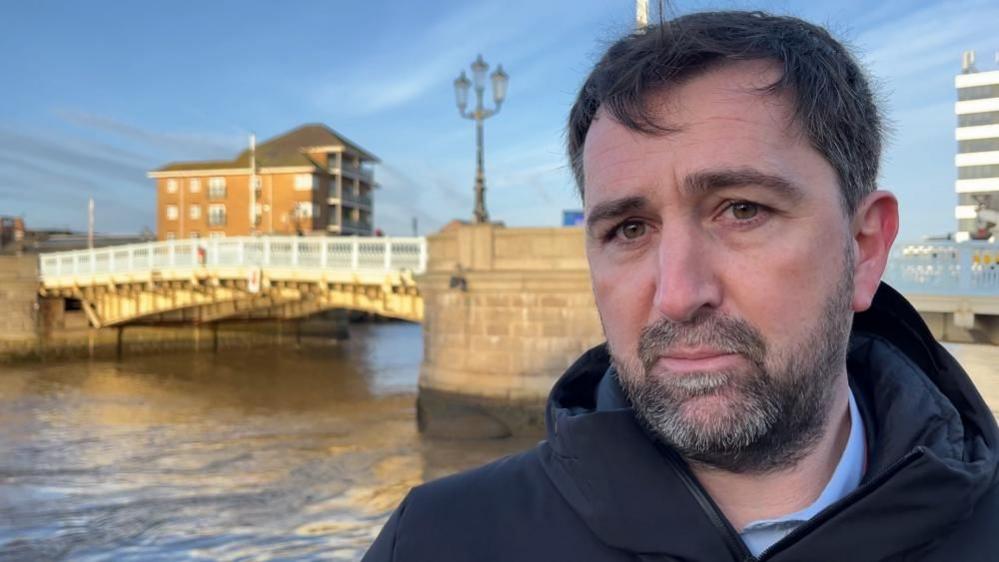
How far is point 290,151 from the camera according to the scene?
58750mm

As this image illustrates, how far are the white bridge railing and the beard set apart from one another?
53.4ft

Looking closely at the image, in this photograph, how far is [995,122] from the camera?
7621 mm

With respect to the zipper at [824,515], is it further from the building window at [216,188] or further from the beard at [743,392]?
the building window at [216,188]

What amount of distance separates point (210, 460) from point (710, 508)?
515 inches

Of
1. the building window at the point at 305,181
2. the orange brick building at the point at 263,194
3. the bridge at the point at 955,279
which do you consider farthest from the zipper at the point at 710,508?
the building window at the point at 305,181

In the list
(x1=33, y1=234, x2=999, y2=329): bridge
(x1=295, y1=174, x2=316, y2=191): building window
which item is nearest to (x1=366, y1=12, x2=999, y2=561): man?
(x1=33, y1=234, x2=999, y2=329): bridge

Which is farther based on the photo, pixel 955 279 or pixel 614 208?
pixel 955 279

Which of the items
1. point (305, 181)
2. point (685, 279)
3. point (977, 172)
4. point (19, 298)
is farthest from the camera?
point (305, 181)

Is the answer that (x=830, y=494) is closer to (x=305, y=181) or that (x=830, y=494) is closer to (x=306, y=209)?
(x=306, y=209)

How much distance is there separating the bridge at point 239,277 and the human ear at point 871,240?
1610cm

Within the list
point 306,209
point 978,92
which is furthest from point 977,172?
point 306,209

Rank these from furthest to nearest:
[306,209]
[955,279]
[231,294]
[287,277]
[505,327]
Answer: [306,209]
[231,294]
[287,277]
[505,327]
[955,279]

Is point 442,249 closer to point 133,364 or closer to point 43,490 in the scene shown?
point 43,490

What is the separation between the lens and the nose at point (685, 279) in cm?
110
